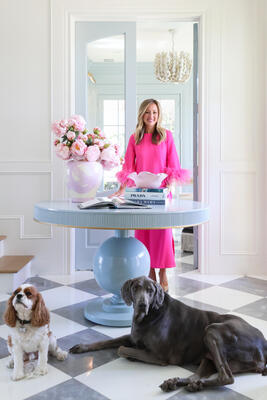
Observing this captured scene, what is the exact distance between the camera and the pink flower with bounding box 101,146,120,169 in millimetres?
2574

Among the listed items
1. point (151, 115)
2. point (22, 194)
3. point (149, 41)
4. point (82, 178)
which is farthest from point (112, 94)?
point (149, 41)

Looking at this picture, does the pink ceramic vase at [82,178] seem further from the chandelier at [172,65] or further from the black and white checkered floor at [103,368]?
the chandelier at [172,65]

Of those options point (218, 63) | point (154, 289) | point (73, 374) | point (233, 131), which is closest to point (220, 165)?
point (233, 131)

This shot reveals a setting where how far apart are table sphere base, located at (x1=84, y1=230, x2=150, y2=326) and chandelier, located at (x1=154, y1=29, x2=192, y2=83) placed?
3.92m

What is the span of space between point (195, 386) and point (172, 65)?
4.91 meters

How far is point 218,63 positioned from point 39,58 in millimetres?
1530

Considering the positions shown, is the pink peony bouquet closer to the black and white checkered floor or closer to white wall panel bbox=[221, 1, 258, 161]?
the black and white checkered floor

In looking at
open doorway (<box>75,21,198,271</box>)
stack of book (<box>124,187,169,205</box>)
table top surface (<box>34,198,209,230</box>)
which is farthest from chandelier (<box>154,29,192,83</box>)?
table top surface (<box>34,198,209,230</box>)

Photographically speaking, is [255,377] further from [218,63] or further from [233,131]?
[218,63]

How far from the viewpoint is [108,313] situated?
245cm

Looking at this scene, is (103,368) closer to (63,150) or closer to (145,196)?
(145,196)

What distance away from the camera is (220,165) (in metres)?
3.66

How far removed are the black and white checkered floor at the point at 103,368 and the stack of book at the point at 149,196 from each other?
0.71 metres

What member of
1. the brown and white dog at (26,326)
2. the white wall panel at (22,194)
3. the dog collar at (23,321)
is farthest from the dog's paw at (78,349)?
the white wall panel at (22,194)
